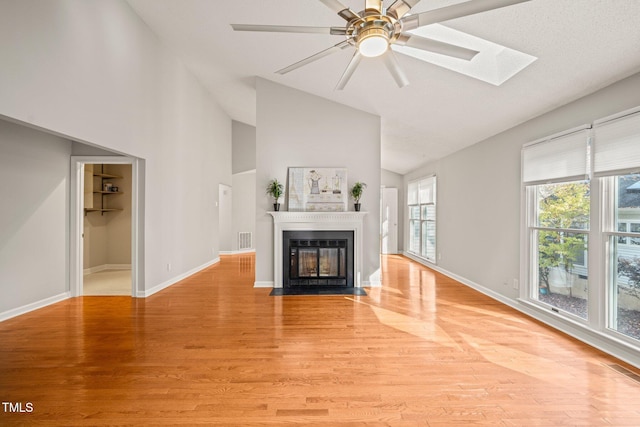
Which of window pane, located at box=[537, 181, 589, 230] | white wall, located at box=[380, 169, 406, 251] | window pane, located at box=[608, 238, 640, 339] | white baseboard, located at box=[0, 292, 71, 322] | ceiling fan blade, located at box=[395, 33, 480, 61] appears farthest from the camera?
white wall, located at box=[380, 169, 406, 251]

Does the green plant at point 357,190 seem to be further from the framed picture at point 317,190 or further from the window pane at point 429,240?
the window pane at point 429,240

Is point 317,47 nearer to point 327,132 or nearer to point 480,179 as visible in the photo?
point 327,132

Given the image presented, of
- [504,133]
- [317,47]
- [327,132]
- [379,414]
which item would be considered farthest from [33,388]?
[504,133]

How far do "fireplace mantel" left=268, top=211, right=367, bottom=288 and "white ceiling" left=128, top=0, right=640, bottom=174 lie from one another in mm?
1844

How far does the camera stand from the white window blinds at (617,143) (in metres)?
2.55

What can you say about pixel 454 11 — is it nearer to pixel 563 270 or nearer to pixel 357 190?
pixel 563 270

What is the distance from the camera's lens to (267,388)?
226 cm

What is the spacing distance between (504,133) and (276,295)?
13.3ft

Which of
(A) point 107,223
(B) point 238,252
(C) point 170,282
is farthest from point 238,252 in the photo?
(C) point 170,282

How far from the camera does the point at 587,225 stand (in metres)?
3.09

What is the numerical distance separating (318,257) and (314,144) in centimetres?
192

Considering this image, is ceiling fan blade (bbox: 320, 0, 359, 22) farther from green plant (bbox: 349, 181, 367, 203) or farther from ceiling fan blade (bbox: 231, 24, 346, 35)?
green plant (bbox: 349, 181, 367, 203)

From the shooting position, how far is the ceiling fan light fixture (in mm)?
1816

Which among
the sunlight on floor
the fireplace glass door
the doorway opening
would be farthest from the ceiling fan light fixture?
the doorway opening
